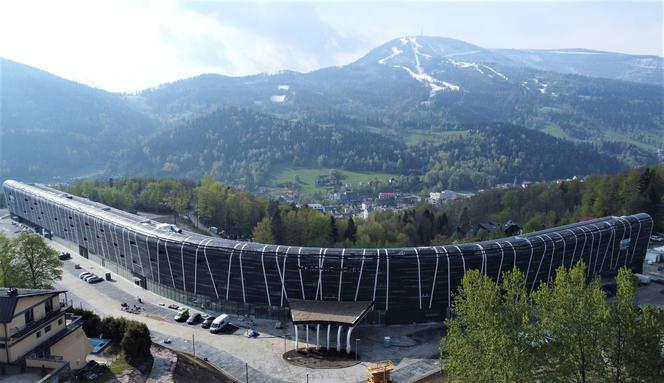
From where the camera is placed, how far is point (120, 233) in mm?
63531

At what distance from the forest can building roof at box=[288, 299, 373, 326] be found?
1188 inches

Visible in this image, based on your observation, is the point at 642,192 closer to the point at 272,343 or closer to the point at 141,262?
the point at 272,343

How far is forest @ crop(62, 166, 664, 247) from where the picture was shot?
8388 cm

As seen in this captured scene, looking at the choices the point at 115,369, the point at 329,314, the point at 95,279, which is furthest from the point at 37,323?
the point at 95,279

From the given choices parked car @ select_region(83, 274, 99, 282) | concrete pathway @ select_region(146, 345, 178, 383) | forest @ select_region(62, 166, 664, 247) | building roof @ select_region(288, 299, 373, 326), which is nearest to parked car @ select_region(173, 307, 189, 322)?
concrete pathway @ select_region(146, 345, 178, 383)

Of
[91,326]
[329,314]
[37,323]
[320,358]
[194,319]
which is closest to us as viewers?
[37,323]

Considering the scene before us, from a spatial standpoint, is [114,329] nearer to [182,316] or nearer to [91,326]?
[91,326]

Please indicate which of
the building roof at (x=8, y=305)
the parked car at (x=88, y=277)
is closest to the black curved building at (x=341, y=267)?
the parked car at (x=88, y=277)

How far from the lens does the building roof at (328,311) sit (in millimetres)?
46219

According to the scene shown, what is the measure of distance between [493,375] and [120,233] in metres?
51.5

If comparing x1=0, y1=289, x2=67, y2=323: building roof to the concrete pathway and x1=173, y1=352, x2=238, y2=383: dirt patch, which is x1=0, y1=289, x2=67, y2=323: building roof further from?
x1=173, y1=352, x2=238, y2=383: dirt patch

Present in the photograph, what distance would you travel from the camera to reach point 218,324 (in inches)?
1939

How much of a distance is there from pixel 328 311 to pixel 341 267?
4662mm

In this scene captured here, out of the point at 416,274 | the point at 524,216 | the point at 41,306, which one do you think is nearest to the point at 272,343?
the point at 416,274
